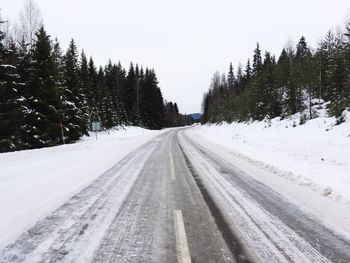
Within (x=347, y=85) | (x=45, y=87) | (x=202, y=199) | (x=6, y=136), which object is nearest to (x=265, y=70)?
(x=347, y=85)

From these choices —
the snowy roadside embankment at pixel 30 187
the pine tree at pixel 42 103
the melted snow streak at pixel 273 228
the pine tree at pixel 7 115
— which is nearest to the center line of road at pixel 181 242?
the melted snow streak at pixel 273 228

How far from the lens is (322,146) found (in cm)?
1614

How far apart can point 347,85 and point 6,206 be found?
2427 cm

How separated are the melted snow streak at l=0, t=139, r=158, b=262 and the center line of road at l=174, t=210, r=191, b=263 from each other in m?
1.09

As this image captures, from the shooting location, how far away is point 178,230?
500 centimetres

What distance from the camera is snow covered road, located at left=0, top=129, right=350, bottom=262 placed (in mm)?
4086

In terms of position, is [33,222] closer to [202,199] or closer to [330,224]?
[202,199]

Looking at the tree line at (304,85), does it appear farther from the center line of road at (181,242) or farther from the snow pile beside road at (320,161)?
the center line of road at (181,242)

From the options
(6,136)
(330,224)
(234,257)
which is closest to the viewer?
(234,257)

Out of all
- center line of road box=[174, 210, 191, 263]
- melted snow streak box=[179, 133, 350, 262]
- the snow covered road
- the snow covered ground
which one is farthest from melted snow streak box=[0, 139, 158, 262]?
the snow covered ground

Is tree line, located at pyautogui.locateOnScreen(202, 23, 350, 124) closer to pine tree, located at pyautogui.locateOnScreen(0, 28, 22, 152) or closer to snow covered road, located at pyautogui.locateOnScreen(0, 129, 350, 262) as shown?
snow covered road, located at pyautogui.locateOnScreen(0, 129, 350, 262)

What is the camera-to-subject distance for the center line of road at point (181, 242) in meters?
3.96

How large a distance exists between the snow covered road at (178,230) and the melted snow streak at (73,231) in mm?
11

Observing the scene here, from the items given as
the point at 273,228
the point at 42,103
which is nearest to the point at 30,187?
the point at 273,228
